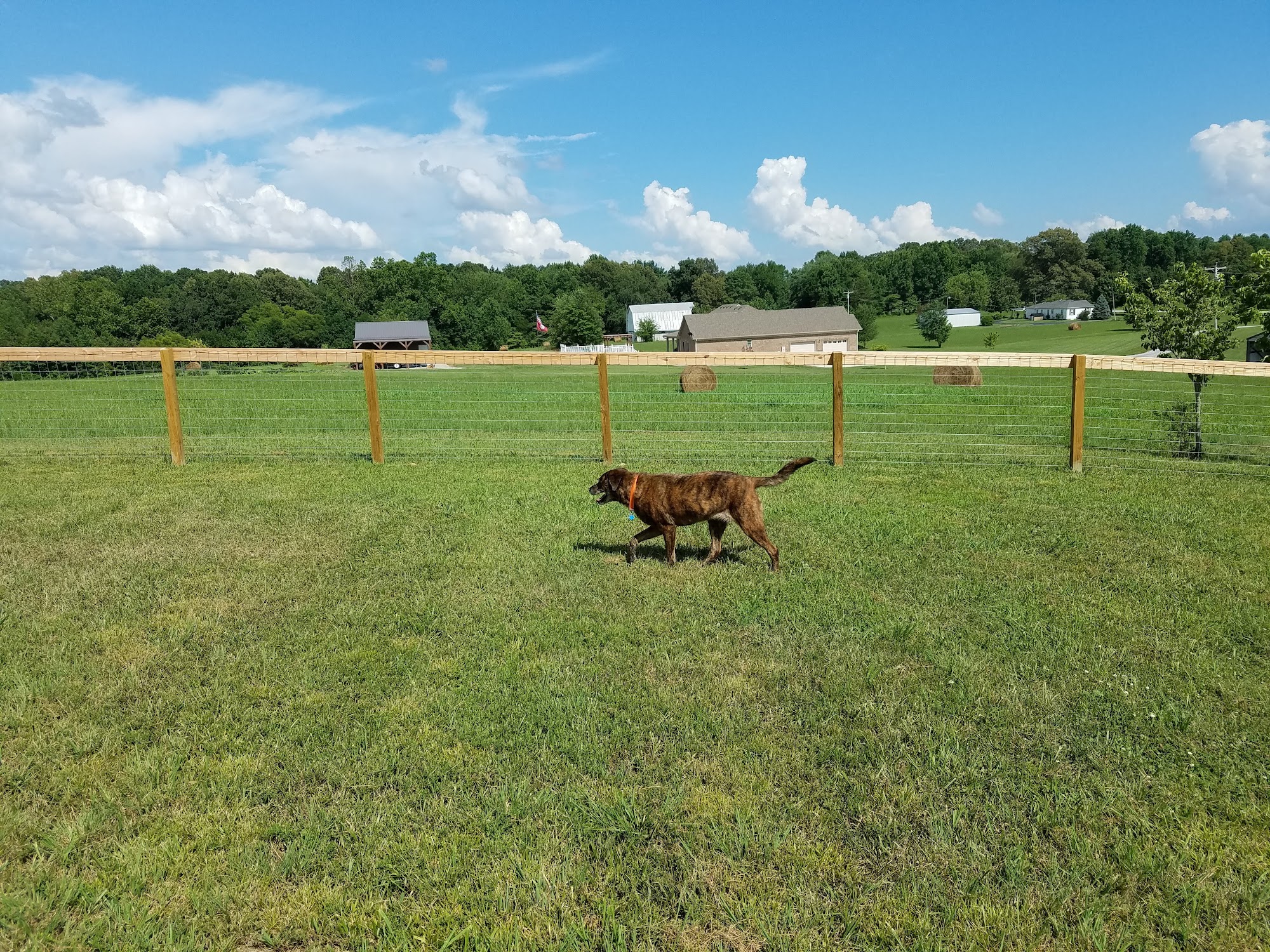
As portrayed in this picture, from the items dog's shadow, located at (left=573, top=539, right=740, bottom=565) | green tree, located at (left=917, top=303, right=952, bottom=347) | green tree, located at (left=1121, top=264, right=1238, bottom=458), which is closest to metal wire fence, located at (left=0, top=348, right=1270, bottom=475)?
green tree, located at (left=1121, top=264, right=1238, bottom=458)

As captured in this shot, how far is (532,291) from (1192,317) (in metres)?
99.0

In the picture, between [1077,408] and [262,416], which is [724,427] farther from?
[262,416]

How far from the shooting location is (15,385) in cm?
1869

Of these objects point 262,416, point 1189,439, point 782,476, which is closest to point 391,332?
point 262,416

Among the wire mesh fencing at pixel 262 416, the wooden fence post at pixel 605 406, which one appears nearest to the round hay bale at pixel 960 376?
the wooden fence post at pixel 605 406

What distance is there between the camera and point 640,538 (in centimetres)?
656

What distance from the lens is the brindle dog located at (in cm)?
611

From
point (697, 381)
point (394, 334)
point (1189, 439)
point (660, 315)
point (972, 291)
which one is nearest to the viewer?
point (1189, 439)

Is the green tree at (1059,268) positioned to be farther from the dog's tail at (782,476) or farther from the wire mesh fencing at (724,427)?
the dog's tail at (782,476)

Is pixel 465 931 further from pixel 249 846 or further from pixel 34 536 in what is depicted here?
pixel 34 536

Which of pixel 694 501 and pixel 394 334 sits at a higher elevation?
pixel 394 334

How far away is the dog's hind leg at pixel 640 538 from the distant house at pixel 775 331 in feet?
204

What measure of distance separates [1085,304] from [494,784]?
121 m

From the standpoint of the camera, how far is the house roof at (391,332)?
77.6 meters
